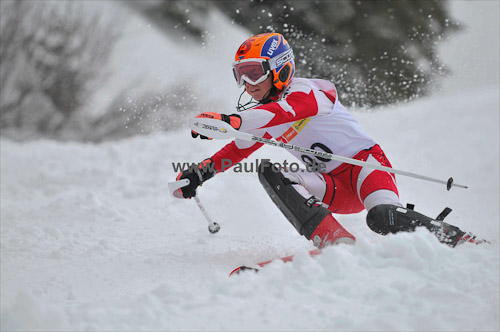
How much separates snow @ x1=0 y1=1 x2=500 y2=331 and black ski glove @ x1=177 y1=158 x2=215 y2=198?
46 centimetres

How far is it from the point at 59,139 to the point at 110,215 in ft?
37.5

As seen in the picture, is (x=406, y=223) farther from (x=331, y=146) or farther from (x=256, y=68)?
(x=256, y=68)

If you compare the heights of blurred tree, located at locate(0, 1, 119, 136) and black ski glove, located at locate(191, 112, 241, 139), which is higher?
blurred tree, located at locate(0, 1, 119, 136)

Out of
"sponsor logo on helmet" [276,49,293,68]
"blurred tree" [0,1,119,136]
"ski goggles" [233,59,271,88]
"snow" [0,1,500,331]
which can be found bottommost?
"snow" [0,1,500,331]

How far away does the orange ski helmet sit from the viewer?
10.6 feet

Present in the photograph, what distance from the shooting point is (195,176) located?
3.55m

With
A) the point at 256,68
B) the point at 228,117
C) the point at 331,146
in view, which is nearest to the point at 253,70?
the point at 256,68

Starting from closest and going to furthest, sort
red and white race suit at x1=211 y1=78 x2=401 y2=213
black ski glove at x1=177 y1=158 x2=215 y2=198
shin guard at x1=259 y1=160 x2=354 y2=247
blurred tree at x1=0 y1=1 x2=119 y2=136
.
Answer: shin guard at x1=259 y1=160 x2=354 y2=247 → red and white race suit at x1=211 y1=78 x2=401 y2=213 → black ski glove at x1=177 y1=158 x2=215 y2=198 → blurred tree at x1=0 y1=1 x2=119 y2=136

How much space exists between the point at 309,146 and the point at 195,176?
0.84 meters

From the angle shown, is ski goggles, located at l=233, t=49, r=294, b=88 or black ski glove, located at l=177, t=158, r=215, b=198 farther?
black ski glove, located at l=177, t=158, r=215, b=198

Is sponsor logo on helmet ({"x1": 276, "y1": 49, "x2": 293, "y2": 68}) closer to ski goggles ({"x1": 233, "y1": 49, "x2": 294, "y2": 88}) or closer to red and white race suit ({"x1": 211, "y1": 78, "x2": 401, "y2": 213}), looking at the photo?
ski goggles ({"x1": 233, "y1": 49, "x2": 294, "y2": 88})

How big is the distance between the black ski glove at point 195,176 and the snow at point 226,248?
0.46m

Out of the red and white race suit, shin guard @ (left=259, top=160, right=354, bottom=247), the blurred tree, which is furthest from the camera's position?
the blurred tree

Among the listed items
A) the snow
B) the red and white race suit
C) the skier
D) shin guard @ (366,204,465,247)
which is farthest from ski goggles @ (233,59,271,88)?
the snow
